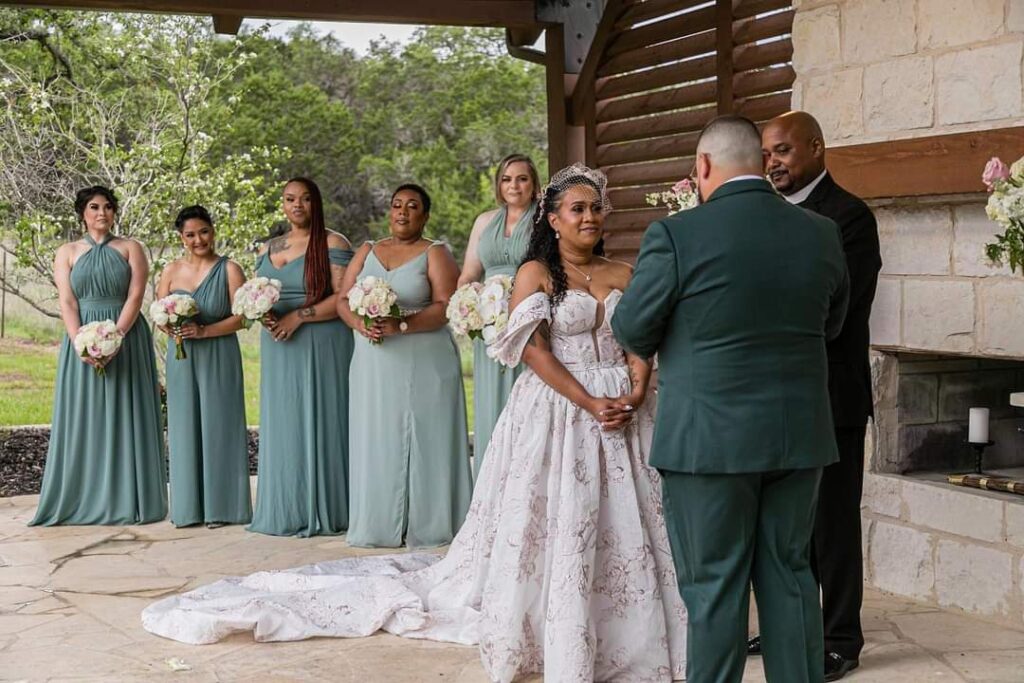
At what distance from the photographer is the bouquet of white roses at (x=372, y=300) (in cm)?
699

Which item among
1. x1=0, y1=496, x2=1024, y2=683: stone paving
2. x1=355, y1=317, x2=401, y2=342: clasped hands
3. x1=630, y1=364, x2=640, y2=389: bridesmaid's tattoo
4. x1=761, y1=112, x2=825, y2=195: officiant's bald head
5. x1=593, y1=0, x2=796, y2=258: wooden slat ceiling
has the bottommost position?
x1=0, y1=496, x2=1024, y2=683: stone paving

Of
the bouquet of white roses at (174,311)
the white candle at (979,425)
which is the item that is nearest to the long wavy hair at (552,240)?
the white candle at (979,425)

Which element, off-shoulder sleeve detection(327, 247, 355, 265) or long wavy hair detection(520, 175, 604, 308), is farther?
off-shoulder sleeve detection(327, 247, 355, 265)

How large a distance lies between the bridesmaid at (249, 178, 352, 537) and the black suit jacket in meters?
3.59

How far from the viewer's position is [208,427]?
7.86 meters

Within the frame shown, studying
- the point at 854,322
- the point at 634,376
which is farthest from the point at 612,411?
the point at 854,322

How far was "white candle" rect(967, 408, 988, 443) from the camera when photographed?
607 cm

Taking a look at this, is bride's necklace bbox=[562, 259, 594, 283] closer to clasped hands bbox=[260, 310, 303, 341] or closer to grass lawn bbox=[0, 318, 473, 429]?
clasped hands bbox=[260, 310, 303, 341]

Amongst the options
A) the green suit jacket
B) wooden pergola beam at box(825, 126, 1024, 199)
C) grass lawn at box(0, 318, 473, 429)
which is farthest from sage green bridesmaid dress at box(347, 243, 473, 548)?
grass lawn at box(0, 318, 473, 429)

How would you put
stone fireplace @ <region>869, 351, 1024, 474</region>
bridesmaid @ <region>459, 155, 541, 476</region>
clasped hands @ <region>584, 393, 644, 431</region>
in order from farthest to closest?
1. bridesmaid @ <region>459, 155, 541, 476</region>
2. stone fireplace @ <region>869, 351, 1024, 474</region>
3. clasped hands @ <region>584, 393, 644, 431</region>

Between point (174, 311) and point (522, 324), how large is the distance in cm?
344

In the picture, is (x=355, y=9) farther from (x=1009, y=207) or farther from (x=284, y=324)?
(x=1009, y=207)

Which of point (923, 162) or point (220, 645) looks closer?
point (220, 645)

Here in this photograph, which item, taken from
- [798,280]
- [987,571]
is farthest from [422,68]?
[798,280]
